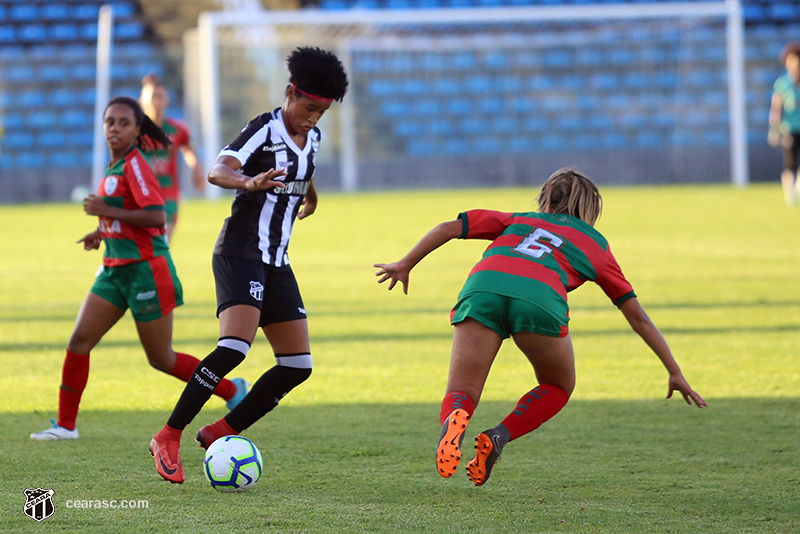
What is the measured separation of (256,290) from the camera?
4.06 m

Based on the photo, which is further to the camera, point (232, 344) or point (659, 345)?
point (232, 344)

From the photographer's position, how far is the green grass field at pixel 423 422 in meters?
3.47

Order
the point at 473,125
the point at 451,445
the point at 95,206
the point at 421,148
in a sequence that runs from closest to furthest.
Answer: the point at 451,445
the point at 95,206
the point at 421,148
the point at 473,125

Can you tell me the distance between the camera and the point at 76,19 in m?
32.2

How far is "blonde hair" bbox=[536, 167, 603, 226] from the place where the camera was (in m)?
3.89

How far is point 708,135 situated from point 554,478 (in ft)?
85.2

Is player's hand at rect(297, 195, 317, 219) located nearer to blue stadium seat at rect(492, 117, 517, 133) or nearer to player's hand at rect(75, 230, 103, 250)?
player's hand at rect(75, 230, 103, 250)

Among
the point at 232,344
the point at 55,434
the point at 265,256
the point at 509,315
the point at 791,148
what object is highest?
the point at 791,148

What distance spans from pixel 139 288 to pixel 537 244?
6.31ft

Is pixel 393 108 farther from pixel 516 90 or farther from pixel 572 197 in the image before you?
pixel 572 197

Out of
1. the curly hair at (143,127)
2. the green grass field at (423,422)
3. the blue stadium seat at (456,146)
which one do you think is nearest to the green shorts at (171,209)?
the green grass field at (423,422)

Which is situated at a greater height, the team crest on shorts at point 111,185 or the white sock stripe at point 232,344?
the team crest on shorts at point 111,185

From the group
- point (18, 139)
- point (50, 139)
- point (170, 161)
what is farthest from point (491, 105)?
point (170, 161)

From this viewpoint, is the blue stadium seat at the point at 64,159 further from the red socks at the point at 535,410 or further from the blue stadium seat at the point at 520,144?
the red socks at the point at 535,410
